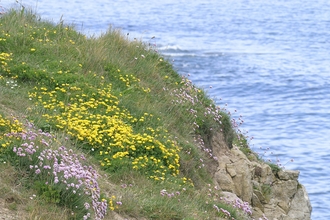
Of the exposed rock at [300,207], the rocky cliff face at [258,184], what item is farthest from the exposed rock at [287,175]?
the exposed rock at [300,207]

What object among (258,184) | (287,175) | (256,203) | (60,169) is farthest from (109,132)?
(287,175)

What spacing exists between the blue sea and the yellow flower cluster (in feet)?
10.4

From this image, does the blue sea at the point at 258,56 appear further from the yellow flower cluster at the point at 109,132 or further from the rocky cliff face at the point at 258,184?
the yellow flower cluster at the point at 109,132

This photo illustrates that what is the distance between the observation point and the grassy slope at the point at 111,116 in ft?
28.2

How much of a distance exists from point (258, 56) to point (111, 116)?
101ft

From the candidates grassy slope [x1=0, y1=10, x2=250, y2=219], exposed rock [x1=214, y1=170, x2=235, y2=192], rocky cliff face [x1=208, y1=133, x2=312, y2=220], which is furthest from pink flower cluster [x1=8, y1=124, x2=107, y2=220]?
exposed rock [x1=214, y1=170, x2=235, y2=192]

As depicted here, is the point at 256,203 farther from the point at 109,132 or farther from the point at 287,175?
the point at 109,132

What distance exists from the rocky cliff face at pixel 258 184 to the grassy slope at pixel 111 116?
38 cm

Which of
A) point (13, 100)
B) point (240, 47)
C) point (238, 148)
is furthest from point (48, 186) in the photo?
point (240, 47)

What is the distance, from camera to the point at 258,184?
12.6m

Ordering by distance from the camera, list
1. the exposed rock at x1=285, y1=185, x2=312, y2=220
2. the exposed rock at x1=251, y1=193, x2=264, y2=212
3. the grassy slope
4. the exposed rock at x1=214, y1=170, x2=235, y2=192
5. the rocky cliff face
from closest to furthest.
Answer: the grassy slope → the exposed rock at x1=214, y1=170, x2=235, y2=192 → the rocky cliff face → the exposed rock at x1=251, y1=193, x2=264, y2=212 → the exposed rock at x1=285, y1=185, x2=312, y2=220

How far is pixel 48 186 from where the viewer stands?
24.6ft

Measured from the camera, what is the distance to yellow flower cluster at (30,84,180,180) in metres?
9.76

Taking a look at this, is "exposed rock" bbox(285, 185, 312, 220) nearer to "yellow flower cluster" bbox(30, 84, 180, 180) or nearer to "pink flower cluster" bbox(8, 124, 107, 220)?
"yellow flower cluster" bbox(30, 84, 180, 180)
